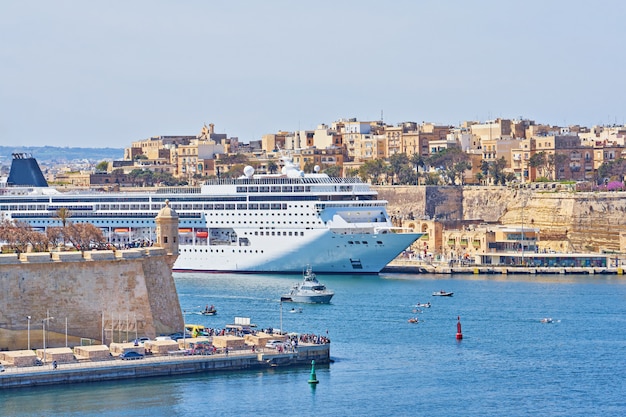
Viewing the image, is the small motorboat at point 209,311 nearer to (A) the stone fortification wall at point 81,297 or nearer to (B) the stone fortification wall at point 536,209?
(A) the stone fortification wall at point 81,297

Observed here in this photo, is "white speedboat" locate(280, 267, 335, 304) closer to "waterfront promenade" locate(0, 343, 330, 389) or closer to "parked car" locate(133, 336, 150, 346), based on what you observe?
"waterfront promenade" locate(0, 343, 330, 389)

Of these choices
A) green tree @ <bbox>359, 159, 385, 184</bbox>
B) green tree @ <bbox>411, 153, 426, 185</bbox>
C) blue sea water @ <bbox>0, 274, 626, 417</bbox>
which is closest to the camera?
blue sea water @ <bbox>0, 274, 626, 417</bbox>

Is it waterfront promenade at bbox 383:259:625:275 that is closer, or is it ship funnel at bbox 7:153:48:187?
waterfront promenade at bbox 383:259:625:275

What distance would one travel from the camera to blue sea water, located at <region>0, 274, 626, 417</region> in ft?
117

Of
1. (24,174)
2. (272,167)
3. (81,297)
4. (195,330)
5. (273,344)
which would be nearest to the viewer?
(81,297)

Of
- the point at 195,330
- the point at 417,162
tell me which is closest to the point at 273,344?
the point at 195,330

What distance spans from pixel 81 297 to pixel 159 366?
345 centimetres

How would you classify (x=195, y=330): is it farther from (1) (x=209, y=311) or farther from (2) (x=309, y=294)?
(2) (x=309, y=294)

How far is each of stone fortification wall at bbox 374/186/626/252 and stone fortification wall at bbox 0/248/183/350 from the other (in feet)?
141

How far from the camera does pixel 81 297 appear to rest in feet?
133

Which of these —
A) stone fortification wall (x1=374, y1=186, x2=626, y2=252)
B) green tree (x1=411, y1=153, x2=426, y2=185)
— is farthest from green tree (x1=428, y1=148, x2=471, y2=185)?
stone fortification wall (x1=374, y1=186, x2=626, y2=252)

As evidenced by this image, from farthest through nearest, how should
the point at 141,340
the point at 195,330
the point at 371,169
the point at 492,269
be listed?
the point at 371,169 < the point at 492,269 < the point at 195,330 < the point at 141,340

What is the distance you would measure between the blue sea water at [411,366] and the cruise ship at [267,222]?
7357mm

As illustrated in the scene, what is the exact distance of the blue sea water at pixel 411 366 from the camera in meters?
35.8
